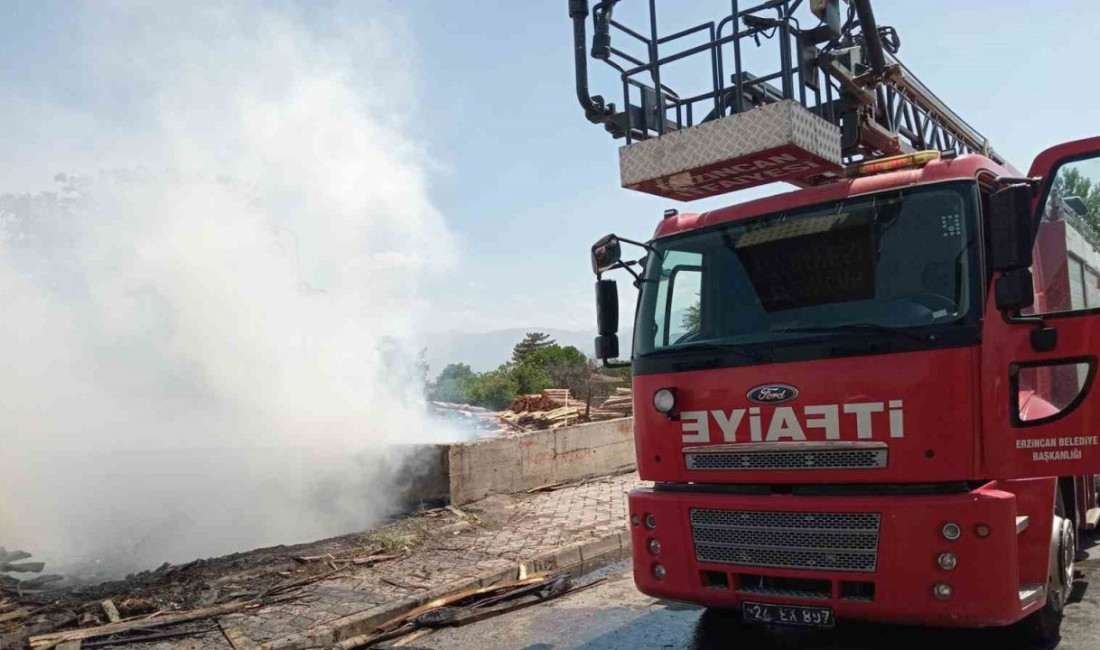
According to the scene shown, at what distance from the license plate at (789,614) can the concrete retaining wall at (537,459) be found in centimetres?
612

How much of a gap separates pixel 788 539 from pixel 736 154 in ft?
7.52

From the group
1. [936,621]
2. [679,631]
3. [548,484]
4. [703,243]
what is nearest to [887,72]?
Answer: [703,243]

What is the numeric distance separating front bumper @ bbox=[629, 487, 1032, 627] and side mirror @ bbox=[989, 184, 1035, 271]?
1.16 m

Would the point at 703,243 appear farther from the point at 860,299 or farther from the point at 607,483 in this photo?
the point at 607,483

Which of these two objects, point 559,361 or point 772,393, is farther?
point 559,361

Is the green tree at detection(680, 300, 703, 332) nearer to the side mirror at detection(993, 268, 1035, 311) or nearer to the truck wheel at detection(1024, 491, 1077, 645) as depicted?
the side mirror at detection(993, 268, 1035, 311)

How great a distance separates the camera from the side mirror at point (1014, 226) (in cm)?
397

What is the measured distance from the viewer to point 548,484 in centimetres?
1168

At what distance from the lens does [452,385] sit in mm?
28219

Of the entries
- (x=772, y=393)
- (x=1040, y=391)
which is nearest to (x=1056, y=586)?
(x=1040, y=391)

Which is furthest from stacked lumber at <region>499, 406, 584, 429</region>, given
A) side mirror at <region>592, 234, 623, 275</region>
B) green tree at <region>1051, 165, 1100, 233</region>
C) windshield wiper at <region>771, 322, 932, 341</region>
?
green tree at <region>1051, 165, 1100, 233</region>

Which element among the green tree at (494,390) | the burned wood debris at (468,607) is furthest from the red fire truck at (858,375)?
the green tree at (494,390)

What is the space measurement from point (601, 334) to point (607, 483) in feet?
22.9

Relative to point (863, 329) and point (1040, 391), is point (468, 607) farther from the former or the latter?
point (1040, 391)
